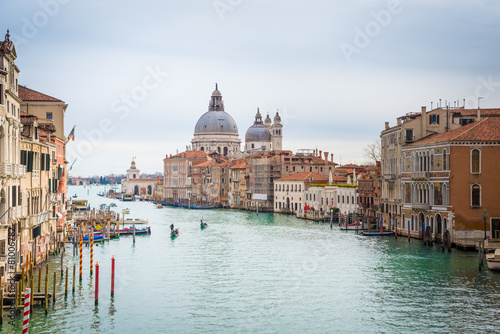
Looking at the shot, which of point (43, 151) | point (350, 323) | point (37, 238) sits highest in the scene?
point (43, 151)

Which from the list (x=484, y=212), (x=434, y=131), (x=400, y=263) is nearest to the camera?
(x=400, y=263)

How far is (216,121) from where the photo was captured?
102 metres

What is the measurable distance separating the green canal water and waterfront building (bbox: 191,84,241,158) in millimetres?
70744

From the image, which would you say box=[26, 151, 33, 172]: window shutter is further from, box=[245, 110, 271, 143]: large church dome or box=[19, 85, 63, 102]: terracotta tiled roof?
box=[245, 110, 271, 143]: large church dome

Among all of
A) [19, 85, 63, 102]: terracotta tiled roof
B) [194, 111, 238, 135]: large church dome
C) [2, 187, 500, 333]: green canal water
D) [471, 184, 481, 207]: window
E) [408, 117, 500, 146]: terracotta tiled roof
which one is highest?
[194, 111, 238, 135]: large church dome

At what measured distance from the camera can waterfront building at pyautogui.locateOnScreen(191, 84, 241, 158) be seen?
331 ft

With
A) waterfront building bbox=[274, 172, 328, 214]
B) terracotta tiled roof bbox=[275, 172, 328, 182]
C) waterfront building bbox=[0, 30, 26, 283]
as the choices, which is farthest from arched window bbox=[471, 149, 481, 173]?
terracotta tiled roof bbox=[275, 172, 328, 182]

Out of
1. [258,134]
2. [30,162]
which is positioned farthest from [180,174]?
[30,162]

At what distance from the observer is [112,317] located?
15.9 meters

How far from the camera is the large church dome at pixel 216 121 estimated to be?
101562mm

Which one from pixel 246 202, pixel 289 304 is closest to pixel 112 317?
pixel 289 304

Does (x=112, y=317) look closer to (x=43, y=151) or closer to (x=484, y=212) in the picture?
(x=43, y=151)

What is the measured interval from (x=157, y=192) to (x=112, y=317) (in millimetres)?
89360

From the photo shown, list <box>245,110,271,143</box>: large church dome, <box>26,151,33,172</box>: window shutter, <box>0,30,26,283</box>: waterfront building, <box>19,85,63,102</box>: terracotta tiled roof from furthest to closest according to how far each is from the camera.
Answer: <box>245,110,271,143</box>: large church dome, <box>19,85,63,102</box>: terracotta tiled roof, <box>26,151,33,172</box>: window shutter, <box>0,30,26,283</box>: waterfront building
